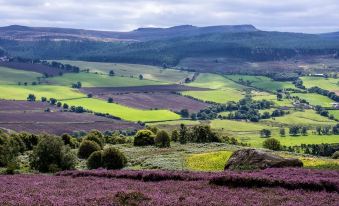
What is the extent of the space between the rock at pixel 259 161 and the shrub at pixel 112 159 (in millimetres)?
14777

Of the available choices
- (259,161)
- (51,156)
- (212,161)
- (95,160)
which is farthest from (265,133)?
(259,161)

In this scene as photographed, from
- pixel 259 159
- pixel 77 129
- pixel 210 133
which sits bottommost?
pixel 77 129

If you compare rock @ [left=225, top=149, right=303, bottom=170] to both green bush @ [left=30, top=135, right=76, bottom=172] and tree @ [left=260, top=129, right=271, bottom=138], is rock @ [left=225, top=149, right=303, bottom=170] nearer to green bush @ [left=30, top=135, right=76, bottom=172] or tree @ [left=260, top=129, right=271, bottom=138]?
green bush @ [left=30, top=135, right=76, bottom=172]

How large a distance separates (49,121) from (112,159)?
117 metres

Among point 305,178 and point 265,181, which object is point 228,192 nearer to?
point 265,181

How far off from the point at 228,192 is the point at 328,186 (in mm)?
6199

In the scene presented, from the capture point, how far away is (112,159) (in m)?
59.2

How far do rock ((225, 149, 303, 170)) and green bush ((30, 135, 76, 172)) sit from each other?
19.2m

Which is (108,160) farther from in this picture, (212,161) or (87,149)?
(87,149)

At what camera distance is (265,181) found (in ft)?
106

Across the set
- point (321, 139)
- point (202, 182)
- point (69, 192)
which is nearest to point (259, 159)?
point (202, 182)

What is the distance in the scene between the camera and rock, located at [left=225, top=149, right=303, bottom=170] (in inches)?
1781

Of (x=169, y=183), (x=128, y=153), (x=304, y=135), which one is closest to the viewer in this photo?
(x=169, y=183)

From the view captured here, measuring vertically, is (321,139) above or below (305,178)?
below
